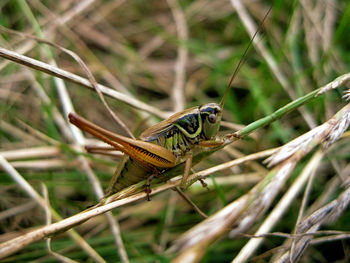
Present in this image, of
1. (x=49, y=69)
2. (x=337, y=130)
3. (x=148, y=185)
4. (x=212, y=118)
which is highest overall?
(x=49, y=69)

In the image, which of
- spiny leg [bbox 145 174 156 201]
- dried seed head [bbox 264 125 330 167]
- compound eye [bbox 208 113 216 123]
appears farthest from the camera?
compound eye [bbox 208 113 216 123]

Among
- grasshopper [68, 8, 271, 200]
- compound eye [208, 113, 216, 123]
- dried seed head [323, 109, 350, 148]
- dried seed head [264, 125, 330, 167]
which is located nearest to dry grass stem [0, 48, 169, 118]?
grasshopper [68, 8, 271, 200]

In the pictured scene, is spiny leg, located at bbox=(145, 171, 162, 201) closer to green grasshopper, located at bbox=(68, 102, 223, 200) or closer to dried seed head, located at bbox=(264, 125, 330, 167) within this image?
green grasshopper, located at bbox=(68, 102, 223, 200)

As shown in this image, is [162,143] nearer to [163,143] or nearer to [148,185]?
[163,143]

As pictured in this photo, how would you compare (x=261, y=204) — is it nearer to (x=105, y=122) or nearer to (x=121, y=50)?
(x=105, y=122)

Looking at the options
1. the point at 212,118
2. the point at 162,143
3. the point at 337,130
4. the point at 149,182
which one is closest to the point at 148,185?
the point at 149,182

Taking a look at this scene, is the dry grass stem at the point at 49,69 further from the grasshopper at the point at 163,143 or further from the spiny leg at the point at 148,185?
the spiny leg at the point at 148,185

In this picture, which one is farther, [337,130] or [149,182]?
[149,182]

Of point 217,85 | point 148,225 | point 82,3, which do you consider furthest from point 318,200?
point 82,3
